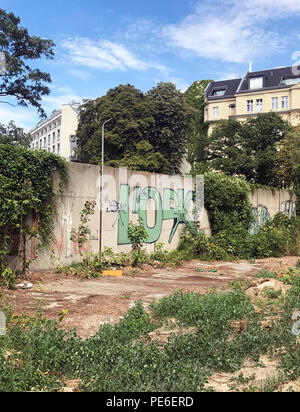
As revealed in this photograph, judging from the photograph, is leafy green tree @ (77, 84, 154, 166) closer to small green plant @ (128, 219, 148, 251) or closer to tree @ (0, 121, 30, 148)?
tree @ (0, 121, 30, 148)

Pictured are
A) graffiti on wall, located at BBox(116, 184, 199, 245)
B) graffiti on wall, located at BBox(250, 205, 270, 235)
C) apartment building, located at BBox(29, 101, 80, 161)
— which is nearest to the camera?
graffiti on wall, located at BBox(116, 184, 199, 245)

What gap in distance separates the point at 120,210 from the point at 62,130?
157 feet

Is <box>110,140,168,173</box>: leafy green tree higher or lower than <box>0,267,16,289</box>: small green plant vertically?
higher

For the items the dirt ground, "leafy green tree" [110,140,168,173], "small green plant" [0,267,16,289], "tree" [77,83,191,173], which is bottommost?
the dirt ground

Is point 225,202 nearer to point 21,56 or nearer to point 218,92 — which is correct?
point 21,56

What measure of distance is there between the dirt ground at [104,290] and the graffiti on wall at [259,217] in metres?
5.80

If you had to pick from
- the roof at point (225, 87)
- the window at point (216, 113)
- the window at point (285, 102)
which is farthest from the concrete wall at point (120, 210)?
the roof at point (225, 87)

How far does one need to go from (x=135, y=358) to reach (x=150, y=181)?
8.24m

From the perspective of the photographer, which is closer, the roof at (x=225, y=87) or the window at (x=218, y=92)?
the roof at (x=225, y=87)

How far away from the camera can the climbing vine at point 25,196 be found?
23.2 feet

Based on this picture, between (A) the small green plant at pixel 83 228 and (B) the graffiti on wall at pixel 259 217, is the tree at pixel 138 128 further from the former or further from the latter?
(A) the small green plant at pixel 83 228

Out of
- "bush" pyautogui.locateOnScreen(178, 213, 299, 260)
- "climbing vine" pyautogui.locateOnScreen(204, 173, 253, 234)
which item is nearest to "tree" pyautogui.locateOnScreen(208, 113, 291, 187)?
"climbing vine" pyautogui.locateOnScreen(204, 173, 253, 234)

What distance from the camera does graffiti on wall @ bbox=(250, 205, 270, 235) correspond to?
16250mm
